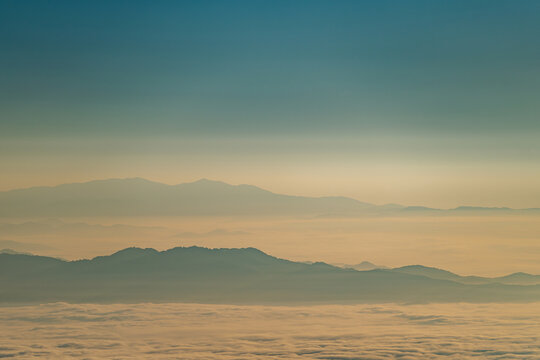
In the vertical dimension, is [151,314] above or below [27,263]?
below

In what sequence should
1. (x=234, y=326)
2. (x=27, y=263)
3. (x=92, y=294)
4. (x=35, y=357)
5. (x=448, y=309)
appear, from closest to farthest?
(x=35, y=357) → (x=234, y=326) → (x=448, y=309) → (x=92, y=294) → (x=27, y=263)

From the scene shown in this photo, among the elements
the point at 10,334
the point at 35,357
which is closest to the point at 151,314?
the point at 10,334

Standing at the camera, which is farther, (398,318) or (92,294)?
(92,294)

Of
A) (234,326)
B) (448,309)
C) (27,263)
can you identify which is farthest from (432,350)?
(27,263)

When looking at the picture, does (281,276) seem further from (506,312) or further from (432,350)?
(432,350)

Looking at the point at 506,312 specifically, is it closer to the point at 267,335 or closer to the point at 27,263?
the point at 267,335

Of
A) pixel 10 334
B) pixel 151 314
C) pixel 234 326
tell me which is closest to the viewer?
pixel 10 334
